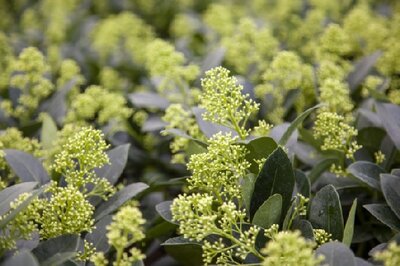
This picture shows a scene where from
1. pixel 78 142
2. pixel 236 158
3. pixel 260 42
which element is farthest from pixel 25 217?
pixel 260 42

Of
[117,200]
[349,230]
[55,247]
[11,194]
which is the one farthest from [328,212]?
[11,194]

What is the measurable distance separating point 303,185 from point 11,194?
96 cm

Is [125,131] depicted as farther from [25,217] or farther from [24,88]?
[25,217]

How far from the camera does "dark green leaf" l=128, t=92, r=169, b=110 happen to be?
8.23 ft

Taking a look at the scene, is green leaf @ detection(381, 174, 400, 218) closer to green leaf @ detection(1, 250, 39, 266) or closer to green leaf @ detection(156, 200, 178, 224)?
green leaf @ detection(156, 200, 178, 224)

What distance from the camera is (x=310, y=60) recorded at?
118 inches

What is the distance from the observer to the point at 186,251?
180 cm

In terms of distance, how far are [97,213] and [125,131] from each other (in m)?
0.83

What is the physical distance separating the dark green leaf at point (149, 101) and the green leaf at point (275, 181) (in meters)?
1.04

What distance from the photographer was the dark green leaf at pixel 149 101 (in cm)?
251

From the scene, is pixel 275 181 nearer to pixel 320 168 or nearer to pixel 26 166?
pixel 320 168

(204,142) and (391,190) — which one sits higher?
(204,142)

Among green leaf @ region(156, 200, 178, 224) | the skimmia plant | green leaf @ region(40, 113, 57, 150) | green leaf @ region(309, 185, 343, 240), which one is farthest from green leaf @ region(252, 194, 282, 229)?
green leaf @ region(40, 113, 57, 150)

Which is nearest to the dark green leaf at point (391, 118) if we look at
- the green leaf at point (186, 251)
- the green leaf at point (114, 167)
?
the green leaf at point (186, 251)
